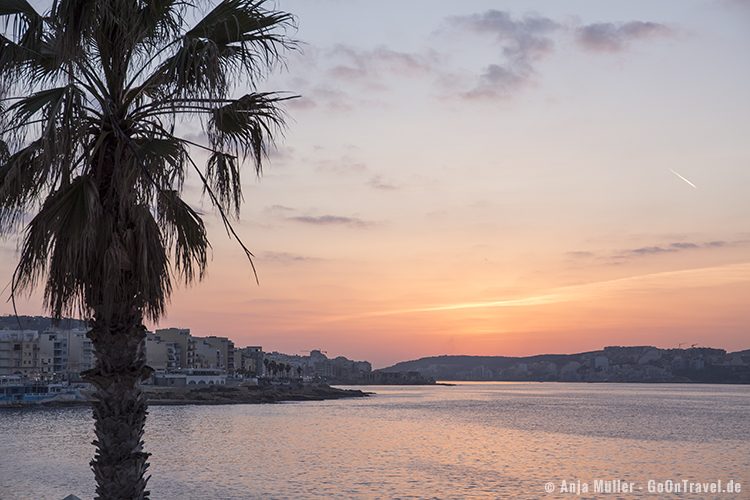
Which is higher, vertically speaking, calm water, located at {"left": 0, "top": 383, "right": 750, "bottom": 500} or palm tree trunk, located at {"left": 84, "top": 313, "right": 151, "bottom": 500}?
palm tree trunk, located at {"left": 84, "top": 313, "right": 151, "bottom": 500}

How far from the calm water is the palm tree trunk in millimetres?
35436

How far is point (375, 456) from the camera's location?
230 feet

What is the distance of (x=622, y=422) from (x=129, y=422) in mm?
125108

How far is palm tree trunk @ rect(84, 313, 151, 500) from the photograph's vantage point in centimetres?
1225

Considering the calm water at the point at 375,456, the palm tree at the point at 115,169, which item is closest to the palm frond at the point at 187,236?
the palm tree at the point at 115,169

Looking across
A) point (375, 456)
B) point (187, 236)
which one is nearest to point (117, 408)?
point (187, 236)

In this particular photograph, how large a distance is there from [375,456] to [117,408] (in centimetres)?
6018

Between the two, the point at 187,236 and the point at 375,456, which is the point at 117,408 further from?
the point at 375,456

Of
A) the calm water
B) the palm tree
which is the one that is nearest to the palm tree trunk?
the palm tree

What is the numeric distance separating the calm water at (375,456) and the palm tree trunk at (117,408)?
3544cm

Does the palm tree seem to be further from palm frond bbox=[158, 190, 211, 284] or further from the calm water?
the calm water

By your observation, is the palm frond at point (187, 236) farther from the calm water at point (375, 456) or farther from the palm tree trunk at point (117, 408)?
the calm water at point (375, 456)

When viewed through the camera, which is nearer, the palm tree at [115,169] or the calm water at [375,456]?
the palm tree at [115,169]

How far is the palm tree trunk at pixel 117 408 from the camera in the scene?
12.2 meters
